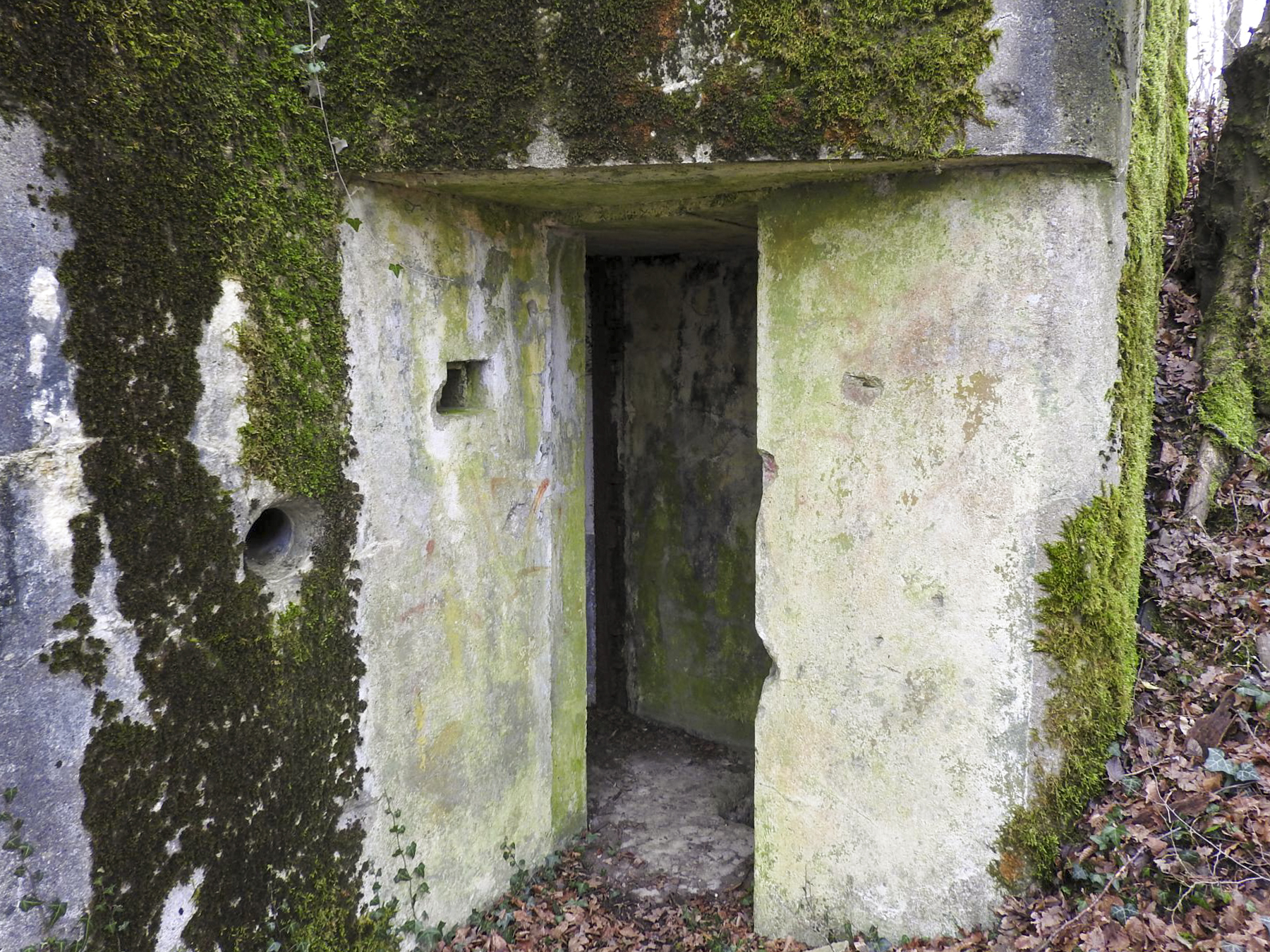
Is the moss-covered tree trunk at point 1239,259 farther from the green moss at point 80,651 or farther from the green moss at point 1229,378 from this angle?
the green moss at point 80,651

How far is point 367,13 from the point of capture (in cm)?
299

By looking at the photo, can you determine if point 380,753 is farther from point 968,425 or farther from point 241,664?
point 968,425

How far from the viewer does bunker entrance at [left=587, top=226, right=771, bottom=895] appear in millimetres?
5707

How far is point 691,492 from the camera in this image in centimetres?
611

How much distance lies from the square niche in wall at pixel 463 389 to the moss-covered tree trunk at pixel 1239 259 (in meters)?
3.40

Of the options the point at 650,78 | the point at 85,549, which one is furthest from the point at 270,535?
the point at 650,78

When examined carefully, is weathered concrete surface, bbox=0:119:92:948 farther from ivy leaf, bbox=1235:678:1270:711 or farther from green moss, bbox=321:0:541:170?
ivy leaf, bbox=1235:678:1270:711

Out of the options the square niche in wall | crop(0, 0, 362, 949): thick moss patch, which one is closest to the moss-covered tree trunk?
the square niche in wall

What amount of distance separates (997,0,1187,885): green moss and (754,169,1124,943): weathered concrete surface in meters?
0.08

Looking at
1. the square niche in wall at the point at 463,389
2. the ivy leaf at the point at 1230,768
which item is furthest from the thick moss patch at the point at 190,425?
the ivy leaf at the point at 1230,768

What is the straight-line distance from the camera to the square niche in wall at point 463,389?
376 centimetres

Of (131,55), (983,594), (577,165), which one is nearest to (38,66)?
(131,55)

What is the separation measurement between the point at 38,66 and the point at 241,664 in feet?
5.70

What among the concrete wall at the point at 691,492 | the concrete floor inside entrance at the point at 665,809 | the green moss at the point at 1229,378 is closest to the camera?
the green moss at the point at 1229,378
